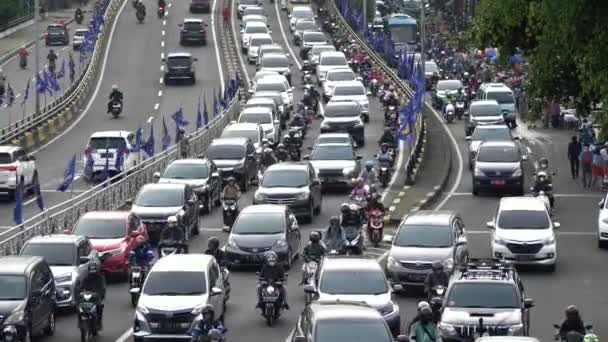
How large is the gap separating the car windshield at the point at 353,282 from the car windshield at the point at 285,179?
14.8m

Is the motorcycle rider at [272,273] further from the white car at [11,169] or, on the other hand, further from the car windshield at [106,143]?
the car windshield at [106,143]

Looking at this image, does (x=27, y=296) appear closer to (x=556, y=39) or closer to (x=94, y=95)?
(x=556, y=39)

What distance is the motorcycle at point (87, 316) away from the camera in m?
28.3

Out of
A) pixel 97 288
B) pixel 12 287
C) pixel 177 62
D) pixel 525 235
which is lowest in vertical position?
pixel 177 62

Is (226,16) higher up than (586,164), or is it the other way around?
(586,164)

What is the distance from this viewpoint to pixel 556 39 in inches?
1114

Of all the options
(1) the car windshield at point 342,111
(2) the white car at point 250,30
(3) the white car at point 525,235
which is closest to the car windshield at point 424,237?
(3) the white car at point 525,235

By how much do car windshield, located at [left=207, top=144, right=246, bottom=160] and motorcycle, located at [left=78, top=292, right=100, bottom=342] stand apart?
21283 millimetres

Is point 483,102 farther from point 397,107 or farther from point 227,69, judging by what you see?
point 227,69

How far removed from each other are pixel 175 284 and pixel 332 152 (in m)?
21.6

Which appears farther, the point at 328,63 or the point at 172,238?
the point at 328,63

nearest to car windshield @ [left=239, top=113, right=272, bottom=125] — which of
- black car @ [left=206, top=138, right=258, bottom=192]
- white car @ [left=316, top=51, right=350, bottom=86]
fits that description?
black car @ [left=206, top=138, right=258, bottom=192]

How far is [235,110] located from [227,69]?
19.7 m

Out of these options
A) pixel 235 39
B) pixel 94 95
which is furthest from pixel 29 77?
pixel 235 39
